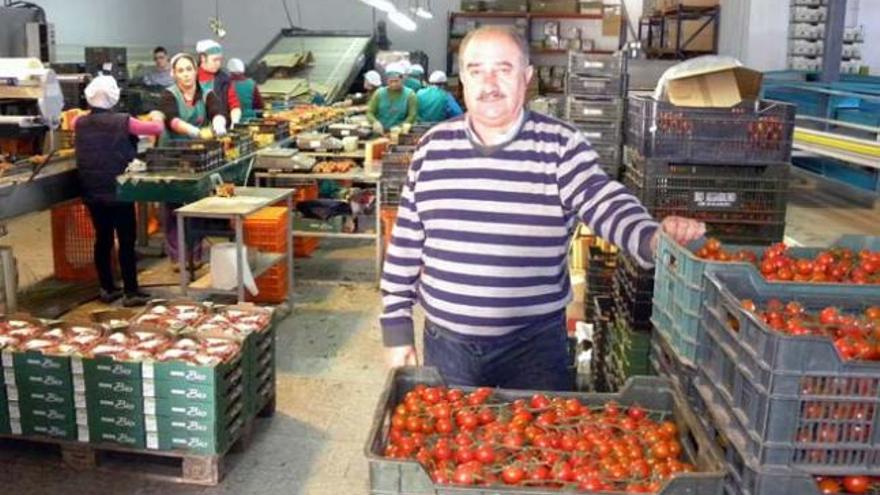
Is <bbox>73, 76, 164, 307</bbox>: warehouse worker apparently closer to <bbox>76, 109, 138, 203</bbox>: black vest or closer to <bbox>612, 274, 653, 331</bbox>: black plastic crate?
<bbox>76, 109, 138, 203</bbox>: black vest

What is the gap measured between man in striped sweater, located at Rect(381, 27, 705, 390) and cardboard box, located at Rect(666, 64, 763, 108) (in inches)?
65.5

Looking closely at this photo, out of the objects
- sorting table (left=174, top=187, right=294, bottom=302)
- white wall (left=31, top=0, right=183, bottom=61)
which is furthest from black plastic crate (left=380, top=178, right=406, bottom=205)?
white wall (left=31, top=0, right=183, bottom=61)

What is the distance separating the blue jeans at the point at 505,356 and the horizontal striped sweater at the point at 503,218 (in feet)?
0.11

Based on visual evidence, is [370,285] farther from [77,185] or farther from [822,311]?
[822,311]

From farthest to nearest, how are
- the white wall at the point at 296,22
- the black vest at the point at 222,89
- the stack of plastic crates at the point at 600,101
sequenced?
the white wall at the point at 296,22 < the black vest at the point at 222,89 < the stack of plastic crates at the point at 600,101

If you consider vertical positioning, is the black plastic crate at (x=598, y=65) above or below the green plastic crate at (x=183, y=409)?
above

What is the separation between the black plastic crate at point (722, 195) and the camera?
3312mm

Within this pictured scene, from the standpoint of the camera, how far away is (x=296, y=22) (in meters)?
15.5

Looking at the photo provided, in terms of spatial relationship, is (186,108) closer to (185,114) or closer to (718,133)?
(185,114)

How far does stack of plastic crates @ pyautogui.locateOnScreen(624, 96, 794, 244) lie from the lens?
330 centimetres

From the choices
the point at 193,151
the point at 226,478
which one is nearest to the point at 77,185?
the point at 193,151

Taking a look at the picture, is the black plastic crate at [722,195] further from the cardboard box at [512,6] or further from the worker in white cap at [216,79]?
the cardboard box at [512,6]

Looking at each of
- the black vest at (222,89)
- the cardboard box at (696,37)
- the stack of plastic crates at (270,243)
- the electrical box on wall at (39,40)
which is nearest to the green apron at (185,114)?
the black vest at (222,89)

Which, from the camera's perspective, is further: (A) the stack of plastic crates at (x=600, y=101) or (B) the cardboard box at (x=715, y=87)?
(A) the stack of plastic crates at (x=600, y=101)
